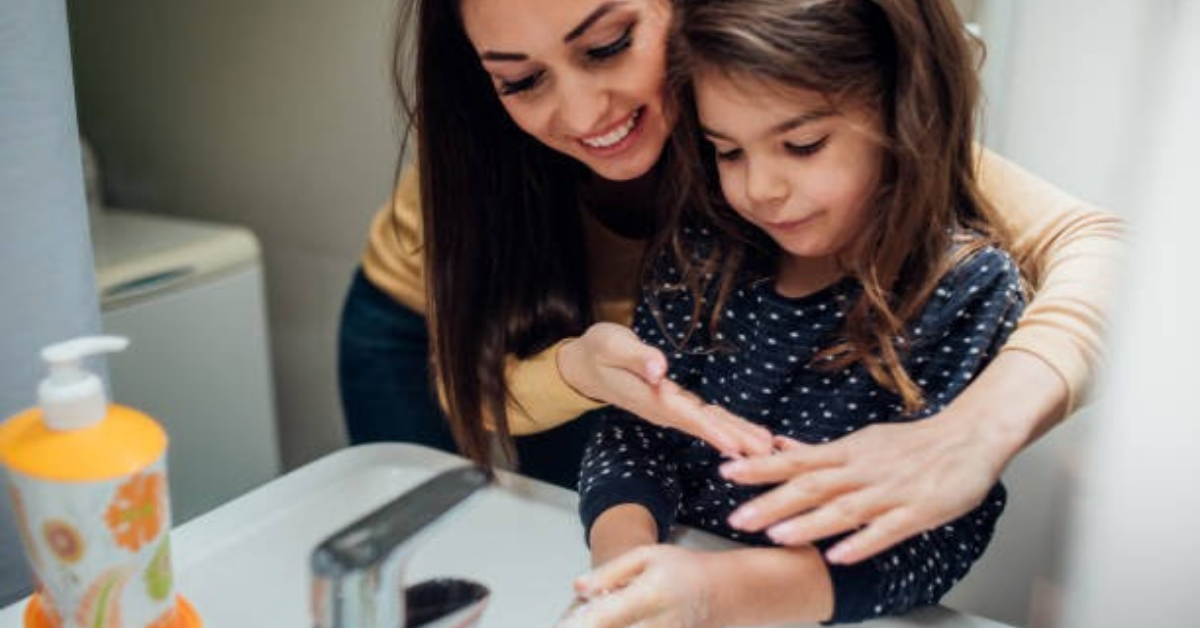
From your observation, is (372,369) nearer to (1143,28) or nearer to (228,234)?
(228,234)

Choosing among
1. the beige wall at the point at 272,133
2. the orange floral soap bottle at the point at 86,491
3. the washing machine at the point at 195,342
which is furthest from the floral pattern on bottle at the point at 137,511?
the beige wall at the point at 272,133

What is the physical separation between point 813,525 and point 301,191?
89cm

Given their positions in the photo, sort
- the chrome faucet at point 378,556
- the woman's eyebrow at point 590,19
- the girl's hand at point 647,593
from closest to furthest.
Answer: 1. the chrome faucet at point 378,556
2. the girl's hand at point 647,593
3. the woman's eyebrow at point 590,19

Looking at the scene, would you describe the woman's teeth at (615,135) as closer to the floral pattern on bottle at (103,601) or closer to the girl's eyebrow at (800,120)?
the girl's eyebrow at (800,120)

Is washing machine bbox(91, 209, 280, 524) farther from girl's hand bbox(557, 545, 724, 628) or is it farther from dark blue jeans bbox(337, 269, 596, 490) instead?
girl's hand bbox(557, 545, 724, 628)

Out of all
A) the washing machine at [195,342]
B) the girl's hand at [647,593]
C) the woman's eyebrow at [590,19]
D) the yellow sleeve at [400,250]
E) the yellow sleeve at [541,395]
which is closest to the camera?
the girl's hand at [647,593]

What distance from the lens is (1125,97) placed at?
1.65 feet

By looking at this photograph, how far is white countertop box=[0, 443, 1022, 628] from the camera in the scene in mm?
672

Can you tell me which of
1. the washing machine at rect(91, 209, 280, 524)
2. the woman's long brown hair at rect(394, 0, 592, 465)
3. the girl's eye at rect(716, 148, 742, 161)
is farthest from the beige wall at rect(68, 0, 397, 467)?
the girl's eye at rect(716, 148, 742, 161)

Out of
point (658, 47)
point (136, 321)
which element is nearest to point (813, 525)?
point (658, 47)

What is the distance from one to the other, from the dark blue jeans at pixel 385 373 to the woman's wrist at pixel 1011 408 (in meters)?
0.53

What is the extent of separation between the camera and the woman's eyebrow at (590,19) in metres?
0.67

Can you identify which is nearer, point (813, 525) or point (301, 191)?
point (813, 525)

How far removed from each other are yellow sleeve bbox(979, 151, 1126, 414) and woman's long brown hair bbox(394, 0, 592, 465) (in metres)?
0.32
